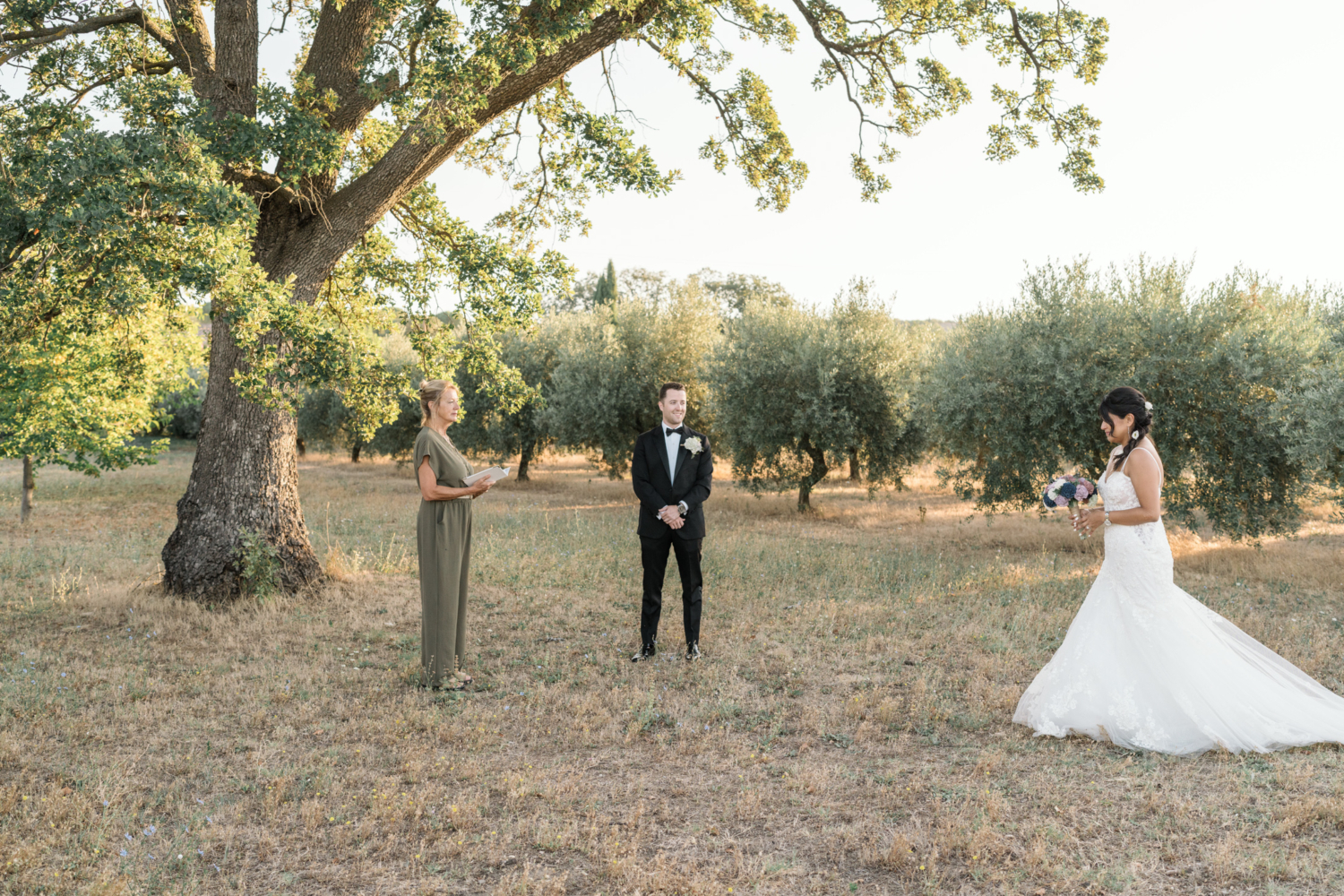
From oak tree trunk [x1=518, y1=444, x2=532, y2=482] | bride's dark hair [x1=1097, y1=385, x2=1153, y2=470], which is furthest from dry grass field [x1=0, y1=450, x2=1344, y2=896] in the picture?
oak tree trunk [x1=518, y1=444, x2=532, y2=482]

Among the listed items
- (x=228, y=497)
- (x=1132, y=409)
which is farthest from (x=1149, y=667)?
(x=228, y=497)

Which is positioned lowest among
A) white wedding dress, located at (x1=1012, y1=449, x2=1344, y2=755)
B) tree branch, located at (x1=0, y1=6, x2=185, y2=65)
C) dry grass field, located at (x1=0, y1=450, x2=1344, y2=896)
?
dry grass field, located at (x1=0, y1=450, x2=1344, y2=896)

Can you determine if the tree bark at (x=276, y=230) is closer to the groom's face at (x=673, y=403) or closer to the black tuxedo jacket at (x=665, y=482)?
the groom's face at (x=673, y=403)

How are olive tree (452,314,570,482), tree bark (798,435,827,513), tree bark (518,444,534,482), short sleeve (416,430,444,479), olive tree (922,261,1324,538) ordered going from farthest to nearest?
tree bark (518,444,534,482)
olive tree (452,314,570,482)
tree bark (798,435,827,513)
olive tree (922,261,1324,538)
short sleeve (416,430,444,479)

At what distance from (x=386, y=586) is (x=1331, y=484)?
1359 cm

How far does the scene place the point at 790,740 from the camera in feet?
18.9

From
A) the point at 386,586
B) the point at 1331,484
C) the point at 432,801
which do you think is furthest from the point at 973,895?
the point at 1331,484

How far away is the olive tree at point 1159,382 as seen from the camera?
12.7 metres

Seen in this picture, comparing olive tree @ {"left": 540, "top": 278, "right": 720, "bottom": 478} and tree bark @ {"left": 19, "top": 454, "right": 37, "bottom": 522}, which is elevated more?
olive tree @ {"left": 540, "top": 278, "right": 720, "bottom": 478}

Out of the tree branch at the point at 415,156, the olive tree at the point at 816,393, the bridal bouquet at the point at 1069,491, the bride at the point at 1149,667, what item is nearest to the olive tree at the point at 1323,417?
the bride at the point at 1149,667

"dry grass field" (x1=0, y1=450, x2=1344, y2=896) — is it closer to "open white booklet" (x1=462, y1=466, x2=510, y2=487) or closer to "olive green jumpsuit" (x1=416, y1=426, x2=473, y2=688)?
"olive green jumpsuit" (x1=416, y1=426, x2=473, y2=688)

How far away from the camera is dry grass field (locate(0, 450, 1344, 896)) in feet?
12.8

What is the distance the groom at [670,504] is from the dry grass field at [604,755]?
46 centimetres

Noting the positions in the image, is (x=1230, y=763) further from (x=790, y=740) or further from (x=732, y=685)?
(x=732, y=685)
